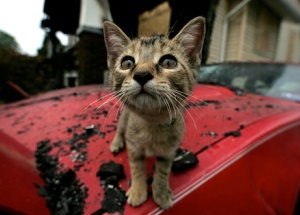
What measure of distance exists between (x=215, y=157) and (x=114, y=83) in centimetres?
69

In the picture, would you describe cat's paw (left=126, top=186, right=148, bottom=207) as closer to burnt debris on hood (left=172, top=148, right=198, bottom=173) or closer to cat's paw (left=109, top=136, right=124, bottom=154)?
burnt debris on hood (left=172, top=148, right=198, bottom=173)

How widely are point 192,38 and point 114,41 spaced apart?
46cm

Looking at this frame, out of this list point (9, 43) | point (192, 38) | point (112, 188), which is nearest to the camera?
point (112, 188)

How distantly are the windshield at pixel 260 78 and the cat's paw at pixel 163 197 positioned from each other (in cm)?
176

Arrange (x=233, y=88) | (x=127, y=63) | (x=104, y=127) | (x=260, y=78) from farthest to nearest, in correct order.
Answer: (x=260, y=78), (x=233, y=88), (x=104, y=127), (x=127, y=63)

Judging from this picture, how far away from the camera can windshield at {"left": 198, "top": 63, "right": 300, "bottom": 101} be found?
2559 mm

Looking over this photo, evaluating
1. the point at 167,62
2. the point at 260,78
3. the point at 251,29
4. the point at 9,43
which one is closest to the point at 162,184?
the point at 167,62

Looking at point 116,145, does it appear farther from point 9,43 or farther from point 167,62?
point 9,43

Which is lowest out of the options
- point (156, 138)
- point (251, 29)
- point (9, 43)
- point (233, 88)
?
point (156, 138)

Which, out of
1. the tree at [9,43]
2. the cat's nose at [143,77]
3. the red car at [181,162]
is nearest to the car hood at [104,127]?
the red car at [181,162]

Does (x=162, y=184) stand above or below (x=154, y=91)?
below

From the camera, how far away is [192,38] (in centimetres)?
146

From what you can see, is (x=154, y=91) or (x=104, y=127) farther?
(x=104, y=127)

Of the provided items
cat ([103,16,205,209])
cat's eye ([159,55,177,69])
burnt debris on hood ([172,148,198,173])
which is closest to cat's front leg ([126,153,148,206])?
cat ([103,16,205,209])
